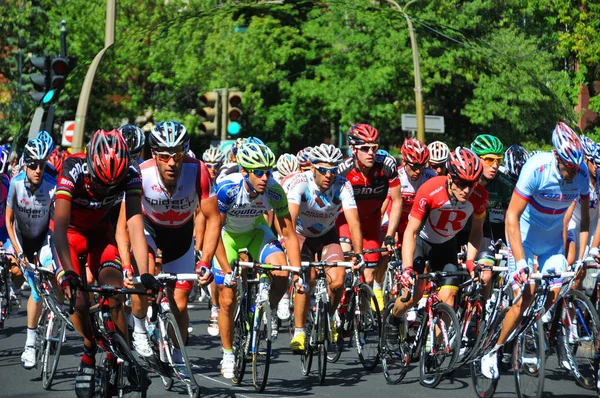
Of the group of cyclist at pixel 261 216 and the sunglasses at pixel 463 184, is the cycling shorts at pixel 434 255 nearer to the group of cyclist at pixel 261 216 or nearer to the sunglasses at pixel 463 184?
the group of cyclist at pixel 261 216

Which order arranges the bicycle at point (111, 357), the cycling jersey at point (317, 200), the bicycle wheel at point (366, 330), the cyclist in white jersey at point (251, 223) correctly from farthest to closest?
the cycling jersey at point (317, 200)
the bicycle wheel at point (366, 330)
the cyclist in white jersey at point (251, 223)
the bicycle at point (111, 357)

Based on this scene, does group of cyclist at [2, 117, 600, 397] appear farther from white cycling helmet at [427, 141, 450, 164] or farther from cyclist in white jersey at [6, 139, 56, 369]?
white cycling helmet at [427, 141, 450, 164]

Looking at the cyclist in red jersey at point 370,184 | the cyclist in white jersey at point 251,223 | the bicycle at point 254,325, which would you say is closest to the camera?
the bicycle at point 254,325

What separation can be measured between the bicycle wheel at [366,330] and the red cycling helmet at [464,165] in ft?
5.33

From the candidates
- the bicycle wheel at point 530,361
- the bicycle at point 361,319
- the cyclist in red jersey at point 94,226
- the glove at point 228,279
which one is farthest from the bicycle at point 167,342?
the bicycle at point 361,319

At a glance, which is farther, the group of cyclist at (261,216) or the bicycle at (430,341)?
the bicycle at (430,341)

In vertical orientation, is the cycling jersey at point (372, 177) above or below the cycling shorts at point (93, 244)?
above

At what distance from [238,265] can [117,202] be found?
1.39 m

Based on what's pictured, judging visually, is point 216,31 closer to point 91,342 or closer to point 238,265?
point 238,265

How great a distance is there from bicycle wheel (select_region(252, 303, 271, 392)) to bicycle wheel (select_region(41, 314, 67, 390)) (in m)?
1.54

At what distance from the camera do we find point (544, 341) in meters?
8.09

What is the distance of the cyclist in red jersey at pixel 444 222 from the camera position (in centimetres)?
937

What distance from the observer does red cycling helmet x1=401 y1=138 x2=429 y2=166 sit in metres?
13.0

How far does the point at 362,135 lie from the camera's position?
475 inches
